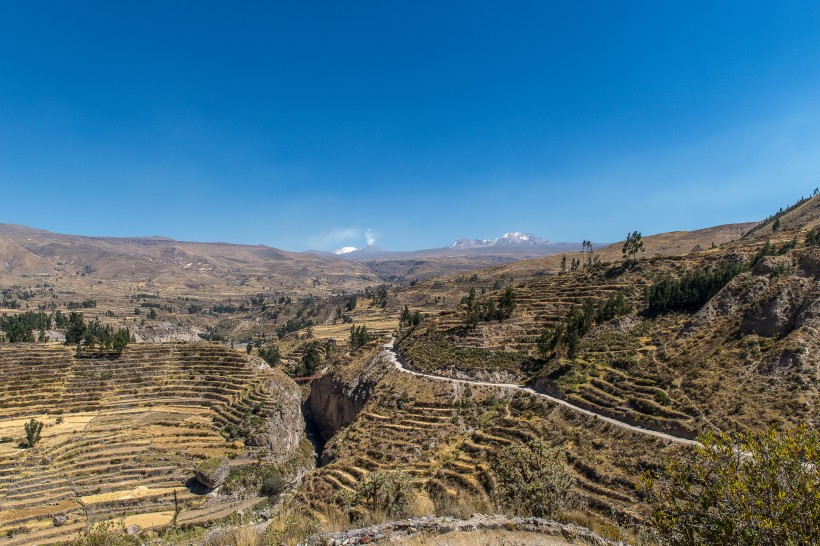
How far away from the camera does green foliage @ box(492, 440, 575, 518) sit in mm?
23172

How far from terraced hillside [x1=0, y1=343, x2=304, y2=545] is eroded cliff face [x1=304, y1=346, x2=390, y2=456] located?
6.42 m

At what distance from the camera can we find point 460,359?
7000 cm

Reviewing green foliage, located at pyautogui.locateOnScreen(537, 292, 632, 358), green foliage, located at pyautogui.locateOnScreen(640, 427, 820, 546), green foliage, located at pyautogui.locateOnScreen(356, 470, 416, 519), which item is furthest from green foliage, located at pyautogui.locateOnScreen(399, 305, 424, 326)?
green foliage, located at pyautogui.locateOnScreen(640, 427, 820, 546)

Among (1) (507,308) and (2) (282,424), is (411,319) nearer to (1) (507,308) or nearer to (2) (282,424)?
(1) (507,308)

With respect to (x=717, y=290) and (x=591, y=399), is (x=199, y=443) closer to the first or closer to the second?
(x=591, y=399)

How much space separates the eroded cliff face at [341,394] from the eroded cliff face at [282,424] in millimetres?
5614

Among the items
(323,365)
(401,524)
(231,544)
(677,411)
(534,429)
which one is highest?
(231,544)

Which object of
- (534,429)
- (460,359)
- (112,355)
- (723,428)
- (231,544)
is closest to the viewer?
(231,544)

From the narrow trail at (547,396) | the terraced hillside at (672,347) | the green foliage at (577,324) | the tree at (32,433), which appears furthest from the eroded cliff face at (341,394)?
the tree at (32,433)

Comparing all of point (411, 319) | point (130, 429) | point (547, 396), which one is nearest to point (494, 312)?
point (547, 396)

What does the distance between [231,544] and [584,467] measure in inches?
1343

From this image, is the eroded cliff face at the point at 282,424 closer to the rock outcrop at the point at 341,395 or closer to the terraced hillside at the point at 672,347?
the rock outcrop at the point at 341,395

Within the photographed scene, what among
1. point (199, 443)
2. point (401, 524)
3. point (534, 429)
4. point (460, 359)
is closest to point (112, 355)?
point (199, 443)

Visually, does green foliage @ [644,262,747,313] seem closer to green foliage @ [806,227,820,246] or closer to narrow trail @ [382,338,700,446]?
green foliage @ [806,227,820,246]
